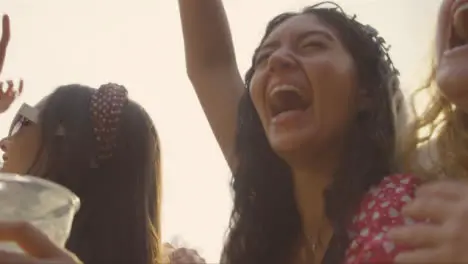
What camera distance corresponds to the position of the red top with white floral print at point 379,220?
2.20ft

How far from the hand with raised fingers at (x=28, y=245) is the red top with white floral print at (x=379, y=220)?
0.94ft

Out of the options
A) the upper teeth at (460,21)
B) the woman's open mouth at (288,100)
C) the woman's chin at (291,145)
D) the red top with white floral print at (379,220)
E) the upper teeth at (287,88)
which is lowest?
the red top with white floral print at (379,220)

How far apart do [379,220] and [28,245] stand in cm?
35

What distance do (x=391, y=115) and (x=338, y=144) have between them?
0.09 m

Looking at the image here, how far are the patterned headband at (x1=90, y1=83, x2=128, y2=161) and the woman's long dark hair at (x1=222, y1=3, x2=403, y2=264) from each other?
20 centimetres

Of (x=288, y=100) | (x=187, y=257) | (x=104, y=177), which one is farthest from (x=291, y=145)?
(x=104, y=177)

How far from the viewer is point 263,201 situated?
0.99 metres

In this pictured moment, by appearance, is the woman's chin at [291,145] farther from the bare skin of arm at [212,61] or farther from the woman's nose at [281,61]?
the bare skin of arm at [212,61]

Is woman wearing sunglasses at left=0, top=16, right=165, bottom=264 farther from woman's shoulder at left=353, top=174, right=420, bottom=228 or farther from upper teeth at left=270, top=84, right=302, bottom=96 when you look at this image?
woman's shoulder at left=353, top=174, right=420, bottom=228

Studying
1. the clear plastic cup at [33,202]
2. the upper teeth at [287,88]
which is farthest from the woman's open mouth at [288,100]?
the clear plastic cup at [33,202]

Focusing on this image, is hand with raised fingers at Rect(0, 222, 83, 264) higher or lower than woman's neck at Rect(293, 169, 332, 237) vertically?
higher

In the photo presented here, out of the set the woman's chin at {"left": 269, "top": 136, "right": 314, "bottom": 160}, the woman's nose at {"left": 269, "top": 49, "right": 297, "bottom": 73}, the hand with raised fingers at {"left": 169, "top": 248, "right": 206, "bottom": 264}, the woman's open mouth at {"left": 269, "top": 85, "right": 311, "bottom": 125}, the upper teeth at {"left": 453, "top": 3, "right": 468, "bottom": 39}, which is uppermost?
the upper teeth at {"left": 453, "top": 3, "right": 468, "bottom": 39}

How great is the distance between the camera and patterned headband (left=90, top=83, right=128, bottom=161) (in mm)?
1097

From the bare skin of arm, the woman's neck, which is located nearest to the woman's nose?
the woman's neck
